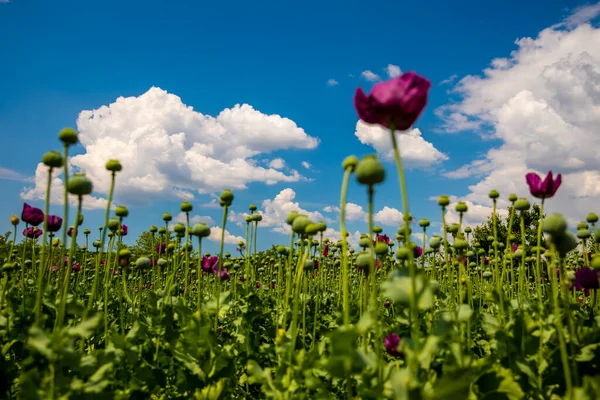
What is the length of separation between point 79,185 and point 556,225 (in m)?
2.31

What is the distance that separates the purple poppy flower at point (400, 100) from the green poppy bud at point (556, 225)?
0.89 m

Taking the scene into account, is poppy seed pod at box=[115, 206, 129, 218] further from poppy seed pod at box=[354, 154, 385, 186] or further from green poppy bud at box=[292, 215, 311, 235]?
poppy seed pod at box=[354, 154, 385, 186]

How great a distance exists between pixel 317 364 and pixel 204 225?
56.6 inches

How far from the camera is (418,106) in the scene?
162 cm

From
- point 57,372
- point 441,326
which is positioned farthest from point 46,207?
point 441,326

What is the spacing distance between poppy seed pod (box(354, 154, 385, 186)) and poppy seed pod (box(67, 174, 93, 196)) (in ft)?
4.69

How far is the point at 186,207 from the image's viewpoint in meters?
3.31

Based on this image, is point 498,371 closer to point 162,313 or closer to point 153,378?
point 153,378

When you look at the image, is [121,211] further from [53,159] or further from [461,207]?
[461,207]

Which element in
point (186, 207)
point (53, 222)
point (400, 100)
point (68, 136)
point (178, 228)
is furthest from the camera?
point (53, 222)

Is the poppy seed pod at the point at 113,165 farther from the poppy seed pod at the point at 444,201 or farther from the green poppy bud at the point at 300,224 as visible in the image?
the poppy seed pod at the point at 444,201

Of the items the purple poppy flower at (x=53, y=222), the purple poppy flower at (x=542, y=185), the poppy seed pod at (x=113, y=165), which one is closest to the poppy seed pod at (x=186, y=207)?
Result: the poppy seed pod at (x=113, y=165)

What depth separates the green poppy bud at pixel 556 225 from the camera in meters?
1.98

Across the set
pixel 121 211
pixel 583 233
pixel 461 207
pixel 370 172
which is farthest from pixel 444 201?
pixel 583 233
